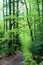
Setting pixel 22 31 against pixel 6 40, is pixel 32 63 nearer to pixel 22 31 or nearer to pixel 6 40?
pixel 22 31

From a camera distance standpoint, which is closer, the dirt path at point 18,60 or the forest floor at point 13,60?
the dirt path at point 18,60

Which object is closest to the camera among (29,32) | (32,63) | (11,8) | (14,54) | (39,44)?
(32,63)

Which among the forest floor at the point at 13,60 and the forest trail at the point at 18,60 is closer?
the forest trail at the point at 18,60

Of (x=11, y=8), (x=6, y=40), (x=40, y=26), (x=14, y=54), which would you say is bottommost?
(x=14, y=54)

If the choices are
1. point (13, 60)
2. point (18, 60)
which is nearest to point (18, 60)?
point (18, 60)

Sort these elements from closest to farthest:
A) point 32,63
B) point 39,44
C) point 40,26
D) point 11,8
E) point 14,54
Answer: point 32,63 → point 39,44 → point 40,26 → point 14,54 → point 11,8

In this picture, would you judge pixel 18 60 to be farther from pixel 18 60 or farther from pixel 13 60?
pixel 13 60

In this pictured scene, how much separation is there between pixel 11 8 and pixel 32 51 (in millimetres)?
4956

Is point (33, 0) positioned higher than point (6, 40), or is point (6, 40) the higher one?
point (33, 0)

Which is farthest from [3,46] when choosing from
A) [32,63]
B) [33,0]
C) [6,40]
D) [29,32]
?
[32,63]

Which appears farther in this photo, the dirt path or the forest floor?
the forest floor

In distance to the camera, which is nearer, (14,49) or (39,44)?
(39,44)

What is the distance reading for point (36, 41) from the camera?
9.48 metres

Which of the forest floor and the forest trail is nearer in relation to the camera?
the forest trail
